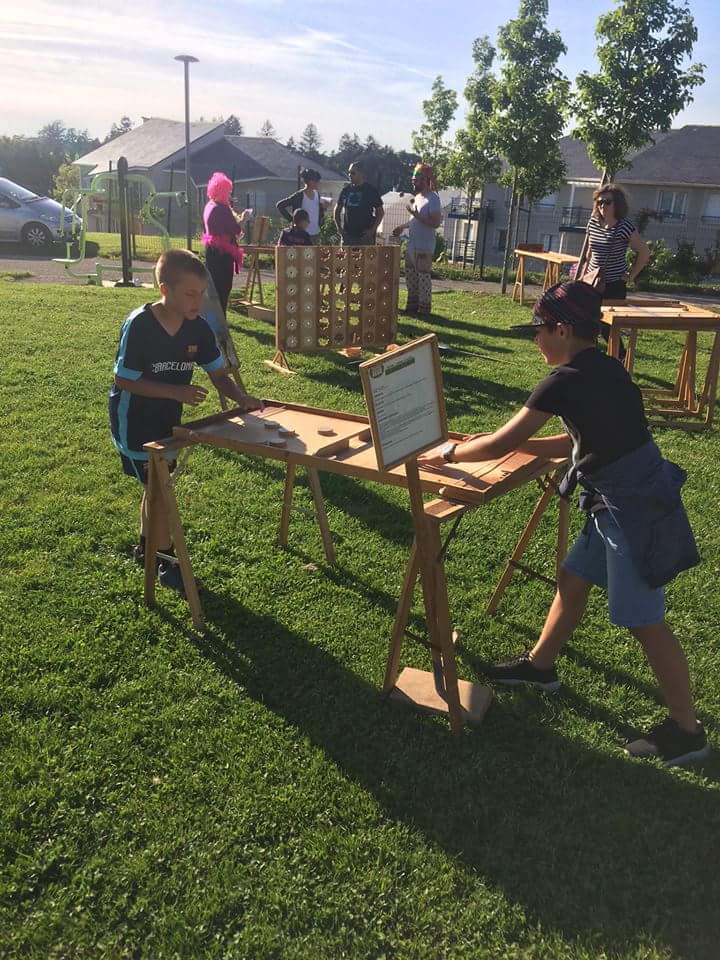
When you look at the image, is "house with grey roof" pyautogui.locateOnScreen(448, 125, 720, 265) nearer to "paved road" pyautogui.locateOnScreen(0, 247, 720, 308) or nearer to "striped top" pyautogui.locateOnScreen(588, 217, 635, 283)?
"paved road" pyautogui.locateOnScreen(0, 247, 720, 308)

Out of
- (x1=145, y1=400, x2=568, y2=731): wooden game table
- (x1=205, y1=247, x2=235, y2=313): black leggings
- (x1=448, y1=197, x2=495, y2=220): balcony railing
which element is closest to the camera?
(x1=145, y1=400, x2=568, y2=731): wooden game table

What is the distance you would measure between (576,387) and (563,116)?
17838mm

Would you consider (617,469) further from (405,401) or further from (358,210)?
(358,210)

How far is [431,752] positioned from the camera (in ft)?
10.5

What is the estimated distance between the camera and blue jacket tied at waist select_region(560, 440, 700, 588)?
2.94 meters

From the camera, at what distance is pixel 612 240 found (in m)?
8.30

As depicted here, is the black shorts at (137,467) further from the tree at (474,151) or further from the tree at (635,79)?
the tree at (474,151)

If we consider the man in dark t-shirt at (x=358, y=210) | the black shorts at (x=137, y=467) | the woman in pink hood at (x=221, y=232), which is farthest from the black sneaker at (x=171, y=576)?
the man in dark t-shirt at (x=358, y=210)

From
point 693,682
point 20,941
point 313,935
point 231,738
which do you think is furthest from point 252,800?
point 693,682

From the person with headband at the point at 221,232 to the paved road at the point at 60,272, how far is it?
7912mm

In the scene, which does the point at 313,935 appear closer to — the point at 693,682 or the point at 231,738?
the point at 231,738

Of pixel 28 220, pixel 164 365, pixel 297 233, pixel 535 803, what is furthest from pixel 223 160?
pixel 535 803

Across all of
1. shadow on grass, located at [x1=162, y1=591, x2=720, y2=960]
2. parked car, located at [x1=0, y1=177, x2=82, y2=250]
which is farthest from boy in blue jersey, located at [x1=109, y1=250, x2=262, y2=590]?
parked car, located at [x1=0, y1=177, x2=82, y2=250]

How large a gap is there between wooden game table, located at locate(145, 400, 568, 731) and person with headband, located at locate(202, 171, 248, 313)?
18.7 ft
